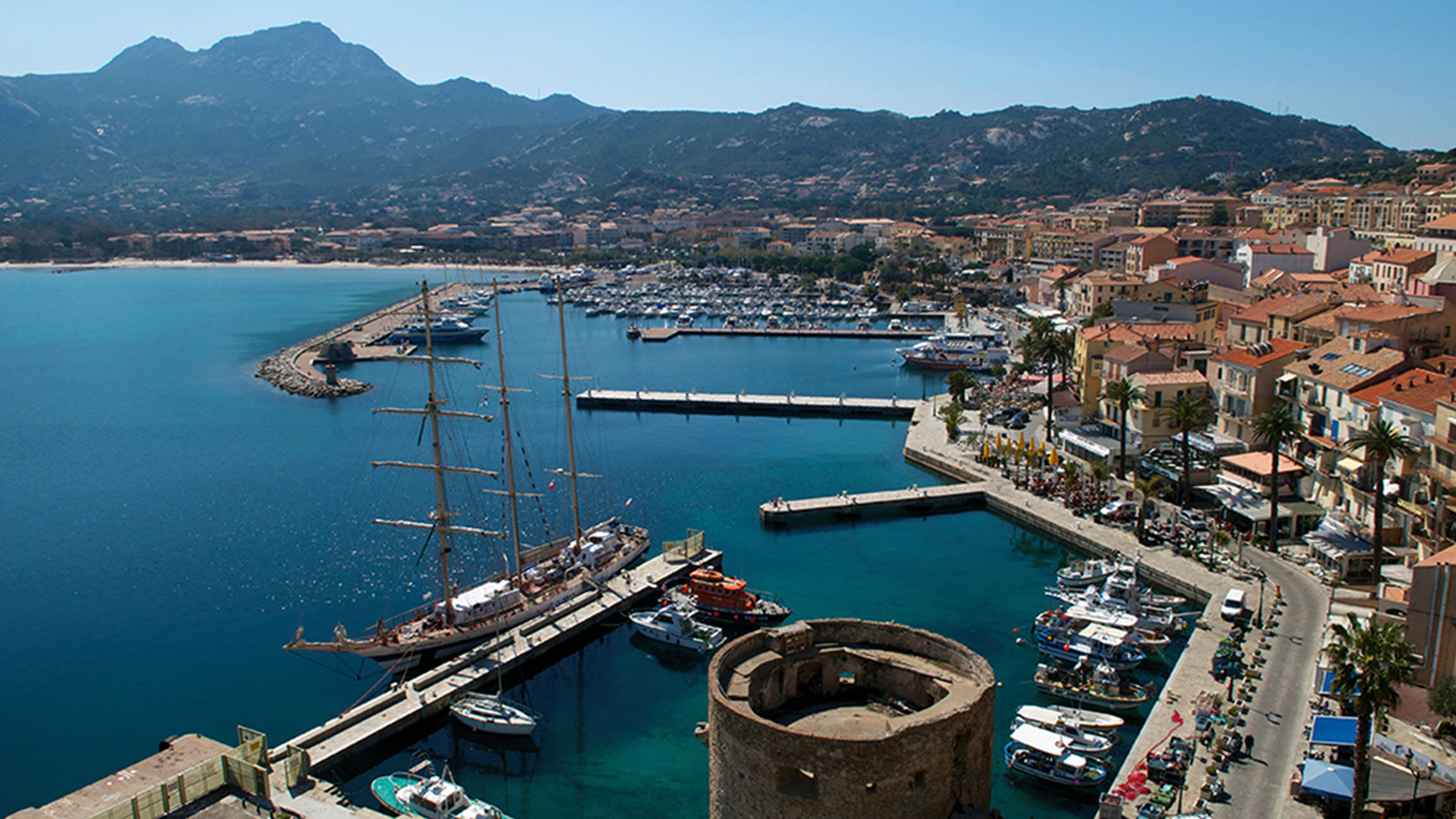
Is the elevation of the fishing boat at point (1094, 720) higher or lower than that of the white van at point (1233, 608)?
lower

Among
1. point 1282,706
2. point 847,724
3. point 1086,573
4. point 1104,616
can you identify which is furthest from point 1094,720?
point 847,724

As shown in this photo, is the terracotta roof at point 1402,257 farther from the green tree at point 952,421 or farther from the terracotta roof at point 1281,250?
the green tree at point 952,421

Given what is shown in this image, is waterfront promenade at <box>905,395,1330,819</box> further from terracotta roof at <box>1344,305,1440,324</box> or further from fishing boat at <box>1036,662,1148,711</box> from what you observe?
terracotta roof at <box>1344,305,1440,324</box>

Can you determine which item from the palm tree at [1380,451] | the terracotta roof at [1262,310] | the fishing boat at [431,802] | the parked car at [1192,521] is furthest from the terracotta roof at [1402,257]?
the fishing boat at [431,802]

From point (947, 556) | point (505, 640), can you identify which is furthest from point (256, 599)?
point (947, 556)

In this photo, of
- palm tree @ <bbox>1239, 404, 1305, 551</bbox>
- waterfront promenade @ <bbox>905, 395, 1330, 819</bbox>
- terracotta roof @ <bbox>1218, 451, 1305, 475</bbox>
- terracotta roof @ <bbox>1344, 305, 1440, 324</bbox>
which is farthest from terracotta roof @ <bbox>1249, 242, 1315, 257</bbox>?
palm tree @ <bbox>1239, 404, 1305, 551</bbox>

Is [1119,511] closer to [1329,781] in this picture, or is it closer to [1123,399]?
[1123,399]
